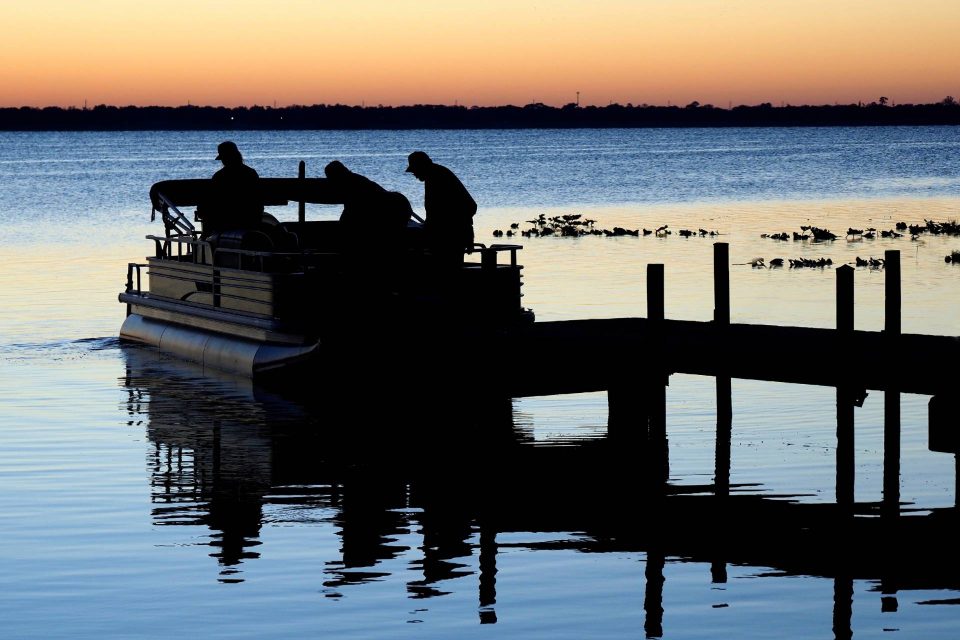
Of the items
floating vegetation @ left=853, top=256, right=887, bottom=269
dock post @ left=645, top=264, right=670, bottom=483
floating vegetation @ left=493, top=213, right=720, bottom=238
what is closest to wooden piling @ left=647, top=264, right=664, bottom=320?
dock post @ left=645, top=264, right=670, bottom=483

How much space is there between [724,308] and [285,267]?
534 cm

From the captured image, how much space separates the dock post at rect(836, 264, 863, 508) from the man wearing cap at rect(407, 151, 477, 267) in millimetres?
4538

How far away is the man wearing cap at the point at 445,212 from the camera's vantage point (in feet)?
61.2

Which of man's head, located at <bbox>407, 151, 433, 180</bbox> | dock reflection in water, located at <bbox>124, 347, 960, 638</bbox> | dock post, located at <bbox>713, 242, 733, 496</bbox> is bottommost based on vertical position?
dock reflection in water, located at <bbox>124, 347, 960, 638</bbox>

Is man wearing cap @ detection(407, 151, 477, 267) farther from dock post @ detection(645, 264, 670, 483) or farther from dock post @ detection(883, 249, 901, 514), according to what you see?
dock post @ detection(883, 249, 901, 514)

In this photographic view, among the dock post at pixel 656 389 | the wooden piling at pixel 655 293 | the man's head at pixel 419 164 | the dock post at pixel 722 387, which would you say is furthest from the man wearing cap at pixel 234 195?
→ the dock post at pixel 722 387

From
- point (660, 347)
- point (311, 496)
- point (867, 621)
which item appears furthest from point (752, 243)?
point (867, 621)

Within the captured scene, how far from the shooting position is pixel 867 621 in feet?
33.4

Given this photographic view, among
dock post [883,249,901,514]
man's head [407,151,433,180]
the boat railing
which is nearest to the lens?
dock post [883,249,901,514]

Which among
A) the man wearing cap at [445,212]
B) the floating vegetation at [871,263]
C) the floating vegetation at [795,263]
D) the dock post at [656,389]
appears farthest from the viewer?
the floating vegetation at [795,263]

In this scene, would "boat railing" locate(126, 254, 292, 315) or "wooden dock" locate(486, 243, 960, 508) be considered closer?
"wooden dock" locate(486, 243, 960, 508)

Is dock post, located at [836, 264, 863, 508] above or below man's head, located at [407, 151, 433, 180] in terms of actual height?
below

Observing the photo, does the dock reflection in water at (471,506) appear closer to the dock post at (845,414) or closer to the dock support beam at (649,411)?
the dock support beam at (649,411)

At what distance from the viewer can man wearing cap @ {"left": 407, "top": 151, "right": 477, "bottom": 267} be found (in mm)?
18656
